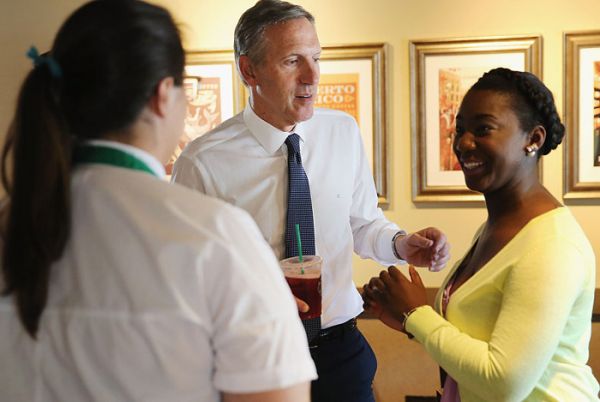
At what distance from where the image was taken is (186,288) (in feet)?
2.68

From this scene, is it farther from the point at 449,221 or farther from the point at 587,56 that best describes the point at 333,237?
the point at 587,56

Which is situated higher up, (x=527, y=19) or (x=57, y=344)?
(x=527, y=19)

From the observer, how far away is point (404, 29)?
10.2 ft

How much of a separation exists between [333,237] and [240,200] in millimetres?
323

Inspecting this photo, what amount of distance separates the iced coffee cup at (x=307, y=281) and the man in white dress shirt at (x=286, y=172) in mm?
334

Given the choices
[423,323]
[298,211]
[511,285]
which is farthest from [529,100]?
[298,211]

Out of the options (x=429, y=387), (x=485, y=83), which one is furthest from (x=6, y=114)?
(x=485, y=83)

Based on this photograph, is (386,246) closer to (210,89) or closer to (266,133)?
(266,133)

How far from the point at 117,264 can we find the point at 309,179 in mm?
1266

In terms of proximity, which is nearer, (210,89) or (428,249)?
(428,249)

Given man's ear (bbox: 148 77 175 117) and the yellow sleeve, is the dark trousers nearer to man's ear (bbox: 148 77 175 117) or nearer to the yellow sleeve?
the yellow sleeve

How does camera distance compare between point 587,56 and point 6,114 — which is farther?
point 6,114

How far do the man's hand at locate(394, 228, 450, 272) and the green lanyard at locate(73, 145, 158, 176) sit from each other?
45.1 inches

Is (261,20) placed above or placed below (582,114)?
above
